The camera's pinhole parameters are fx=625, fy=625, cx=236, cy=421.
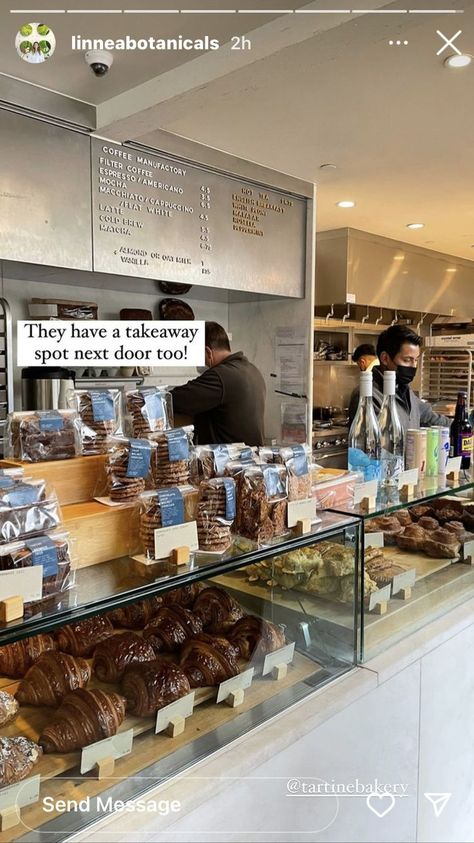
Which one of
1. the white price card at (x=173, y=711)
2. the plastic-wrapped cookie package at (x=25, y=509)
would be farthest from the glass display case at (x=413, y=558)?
the plastic-wrapped cookie package at (x=25, y=509)

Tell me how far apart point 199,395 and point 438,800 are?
182 centimetres

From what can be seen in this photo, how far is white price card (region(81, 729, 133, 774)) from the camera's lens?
1.02 m

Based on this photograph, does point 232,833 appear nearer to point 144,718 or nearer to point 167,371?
point 144,718

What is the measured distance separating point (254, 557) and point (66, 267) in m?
1.94

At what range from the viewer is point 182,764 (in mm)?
1064

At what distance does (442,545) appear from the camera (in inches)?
74.2

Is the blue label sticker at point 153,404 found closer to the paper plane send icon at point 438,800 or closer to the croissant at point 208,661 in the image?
the croissant at point 208,661

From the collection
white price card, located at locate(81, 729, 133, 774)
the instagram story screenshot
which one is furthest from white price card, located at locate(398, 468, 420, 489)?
white price card, located at locate(81, 729, 133, 774)

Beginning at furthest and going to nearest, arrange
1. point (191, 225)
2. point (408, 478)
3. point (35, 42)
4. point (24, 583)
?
point (191, 225) < point (35, 42) < point (408, 478) < point (24, 583)

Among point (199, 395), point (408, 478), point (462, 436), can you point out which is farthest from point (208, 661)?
point (199, 395)

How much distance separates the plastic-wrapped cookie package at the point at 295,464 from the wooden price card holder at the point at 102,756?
1.90 feet

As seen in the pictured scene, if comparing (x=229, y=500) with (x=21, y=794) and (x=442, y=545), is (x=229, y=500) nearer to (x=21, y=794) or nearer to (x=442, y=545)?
(x=21, y=794)

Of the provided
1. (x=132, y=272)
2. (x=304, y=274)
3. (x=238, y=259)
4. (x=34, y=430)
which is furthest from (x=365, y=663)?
(x=304, y=274)

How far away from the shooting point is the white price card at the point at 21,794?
928 millimetres
